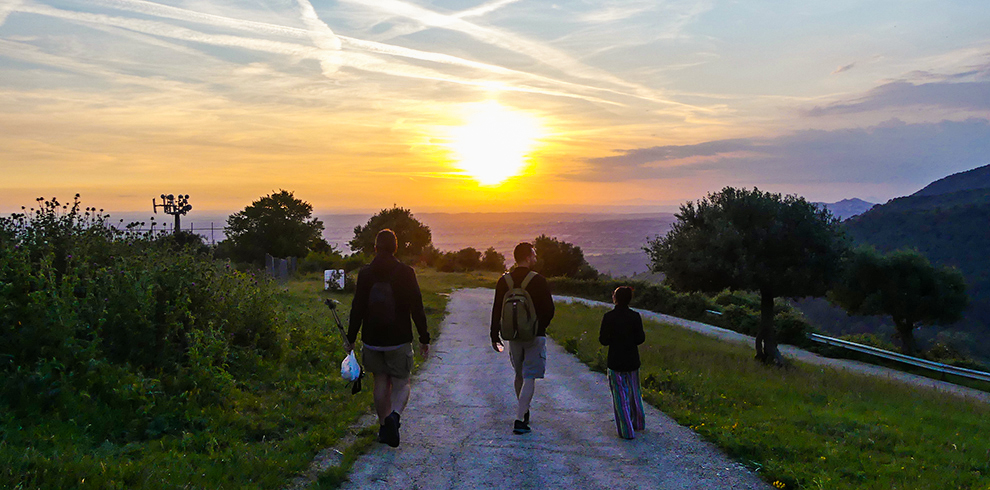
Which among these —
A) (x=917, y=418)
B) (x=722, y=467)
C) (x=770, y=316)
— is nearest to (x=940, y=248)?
(x=770, y=316)

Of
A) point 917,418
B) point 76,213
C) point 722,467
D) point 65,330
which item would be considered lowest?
point 917,418

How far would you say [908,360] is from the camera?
92.5 ft

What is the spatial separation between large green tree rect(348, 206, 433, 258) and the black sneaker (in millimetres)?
78727

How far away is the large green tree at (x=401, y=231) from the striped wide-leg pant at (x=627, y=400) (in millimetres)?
78300

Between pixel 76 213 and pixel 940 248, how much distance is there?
104276mm

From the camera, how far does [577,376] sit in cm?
1088

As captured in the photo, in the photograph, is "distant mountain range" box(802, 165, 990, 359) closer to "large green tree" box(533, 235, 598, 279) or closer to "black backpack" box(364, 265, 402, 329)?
"large green tree" box(533, 235, 598, 279)

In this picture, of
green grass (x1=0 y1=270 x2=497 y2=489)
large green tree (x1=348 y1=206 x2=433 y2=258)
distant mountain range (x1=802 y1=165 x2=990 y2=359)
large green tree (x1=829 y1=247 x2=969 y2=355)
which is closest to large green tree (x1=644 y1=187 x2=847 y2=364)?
green grass (x1=0 y1=270 x2=497 y2=489)

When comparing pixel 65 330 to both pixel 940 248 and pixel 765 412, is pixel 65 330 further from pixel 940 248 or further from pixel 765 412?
pixel 940 248

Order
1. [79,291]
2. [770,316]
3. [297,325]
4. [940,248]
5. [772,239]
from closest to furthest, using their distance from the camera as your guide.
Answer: [79,291] < [297,325] < [772,239] < [770,316] < [940,248]

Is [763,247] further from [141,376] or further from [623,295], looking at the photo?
[141,376]

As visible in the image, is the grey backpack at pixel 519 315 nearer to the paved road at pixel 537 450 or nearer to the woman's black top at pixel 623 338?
the woman's black top at pixel 623 338

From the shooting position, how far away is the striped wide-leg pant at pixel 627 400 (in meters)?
6.84

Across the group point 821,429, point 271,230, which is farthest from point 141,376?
point 271,230
